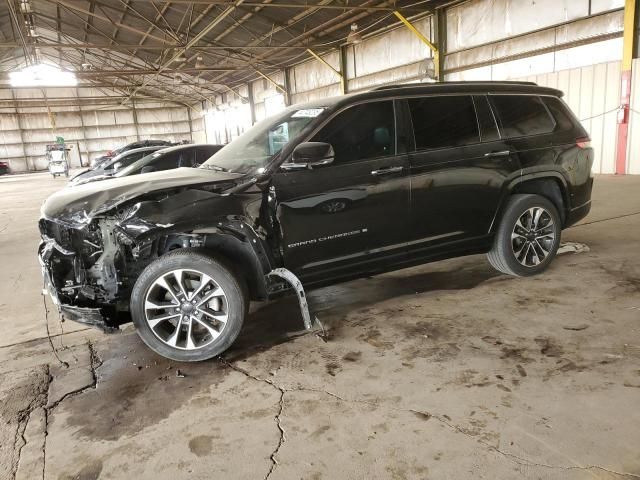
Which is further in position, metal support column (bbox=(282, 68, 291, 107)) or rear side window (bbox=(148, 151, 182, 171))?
metal support column (bbox=(282, 68, 291, 107))

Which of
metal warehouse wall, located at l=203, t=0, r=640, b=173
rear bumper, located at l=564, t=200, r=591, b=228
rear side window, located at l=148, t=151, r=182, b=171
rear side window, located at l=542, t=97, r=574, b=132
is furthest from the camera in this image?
metal warehouse wall, located at l=203, t=0, r=640, b=173

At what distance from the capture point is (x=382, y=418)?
239cm

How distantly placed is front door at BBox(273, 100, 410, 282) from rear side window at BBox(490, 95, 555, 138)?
1.11 m

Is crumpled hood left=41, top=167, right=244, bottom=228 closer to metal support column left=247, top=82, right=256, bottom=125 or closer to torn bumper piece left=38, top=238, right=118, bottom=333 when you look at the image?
torn bumper piece left=38, top=238, right=118, bottom=333

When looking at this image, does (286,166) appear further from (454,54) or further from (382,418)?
(454,54)

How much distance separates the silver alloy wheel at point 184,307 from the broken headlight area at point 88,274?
23 centimetres

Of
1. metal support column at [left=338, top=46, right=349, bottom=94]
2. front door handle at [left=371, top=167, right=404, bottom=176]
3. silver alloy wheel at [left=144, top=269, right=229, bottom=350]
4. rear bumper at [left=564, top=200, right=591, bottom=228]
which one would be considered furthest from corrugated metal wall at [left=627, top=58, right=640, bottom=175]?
silver alloy wheel at [left=144, top=269, right=229, bottom=350]

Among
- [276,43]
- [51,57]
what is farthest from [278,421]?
[51,57]

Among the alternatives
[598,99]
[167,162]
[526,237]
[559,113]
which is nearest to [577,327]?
[526,237]

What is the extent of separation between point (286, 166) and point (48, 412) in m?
2.06

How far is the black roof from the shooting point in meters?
3.55

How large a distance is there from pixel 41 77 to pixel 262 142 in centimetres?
2523

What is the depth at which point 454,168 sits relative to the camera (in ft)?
12.4

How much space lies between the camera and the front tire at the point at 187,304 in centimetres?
301
